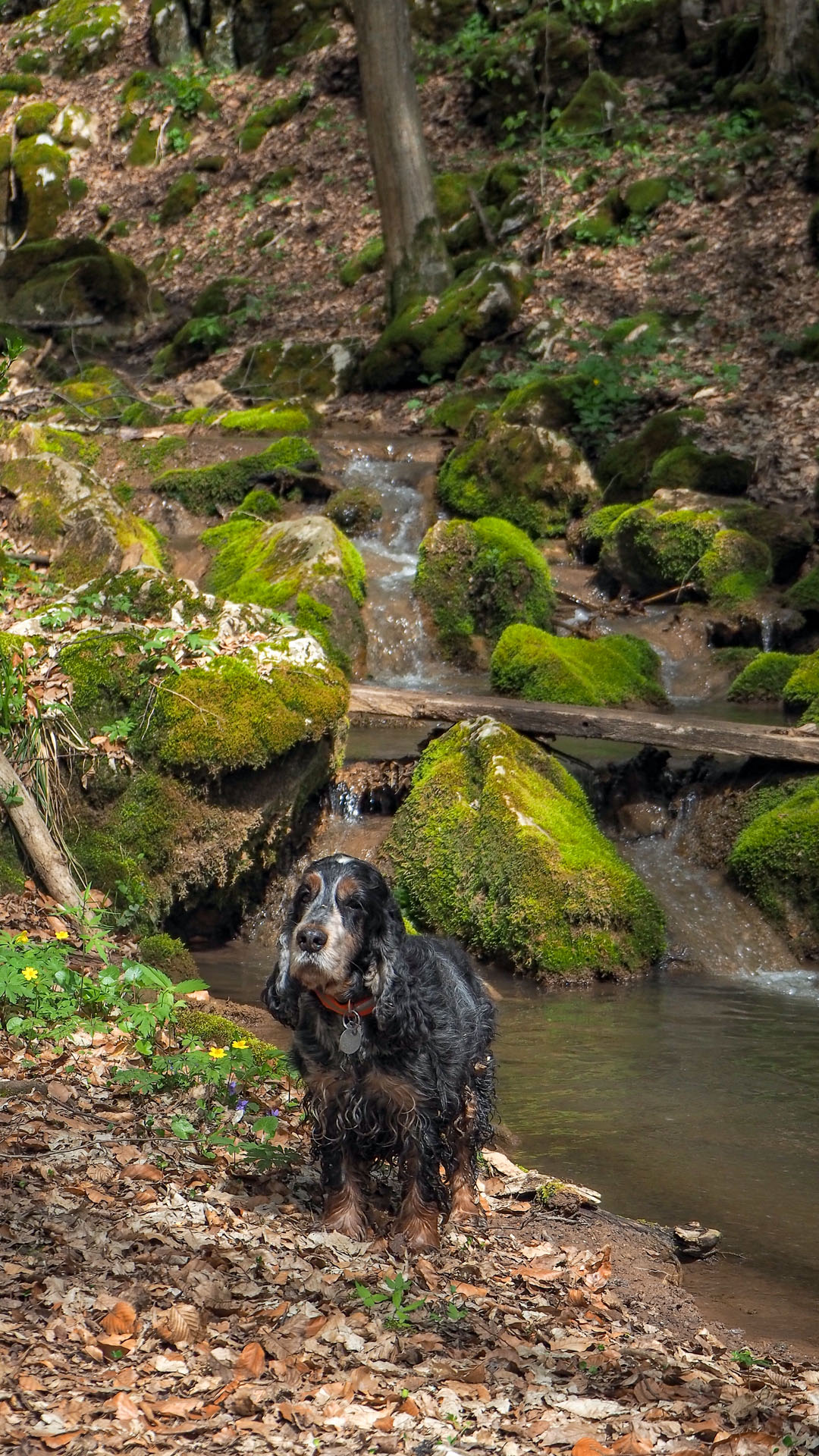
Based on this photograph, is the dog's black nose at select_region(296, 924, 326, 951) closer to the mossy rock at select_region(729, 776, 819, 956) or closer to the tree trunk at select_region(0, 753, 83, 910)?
the tree trunk at select_region(0, 753, 83, 910)

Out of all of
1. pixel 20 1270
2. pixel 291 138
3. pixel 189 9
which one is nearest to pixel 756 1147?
pixel 20 1270

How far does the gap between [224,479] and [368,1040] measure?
13.9 m

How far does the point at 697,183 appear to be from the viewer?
2334 cm

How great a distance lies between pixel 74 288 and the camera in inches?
1010

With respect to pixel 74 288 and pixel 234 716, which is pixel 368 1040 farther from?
pixel 74 288

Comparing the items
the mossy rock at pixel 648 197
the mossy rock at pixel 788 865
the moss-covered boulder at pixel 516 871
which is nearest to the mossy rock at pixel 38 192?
the mossy rock at pixel 648 197

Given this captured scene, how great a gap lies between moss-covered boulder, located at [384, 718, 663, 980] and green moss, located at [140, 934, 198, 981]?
2517 mm

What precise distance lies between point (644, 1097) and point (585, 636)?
27.2 feet

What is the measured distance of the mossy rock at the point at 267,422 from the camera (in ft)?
65.4

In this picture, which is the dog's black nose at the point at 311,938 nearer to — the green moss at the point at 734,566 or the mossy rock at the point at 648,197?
the green moss at the point at 734,566

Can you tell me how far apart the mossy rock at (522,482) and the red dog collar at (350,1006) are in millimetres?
13405

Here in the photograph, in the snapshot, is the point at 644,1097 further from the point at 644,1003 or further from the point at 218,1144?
the point at 218,1144

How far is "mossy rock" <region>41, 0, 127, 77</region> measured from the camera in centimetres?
3503

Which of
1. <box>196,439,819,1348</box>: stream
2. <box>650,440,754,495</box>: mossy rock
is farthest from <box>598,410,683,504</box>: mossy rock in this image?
<box>196,439,819,1348</box>: stream
